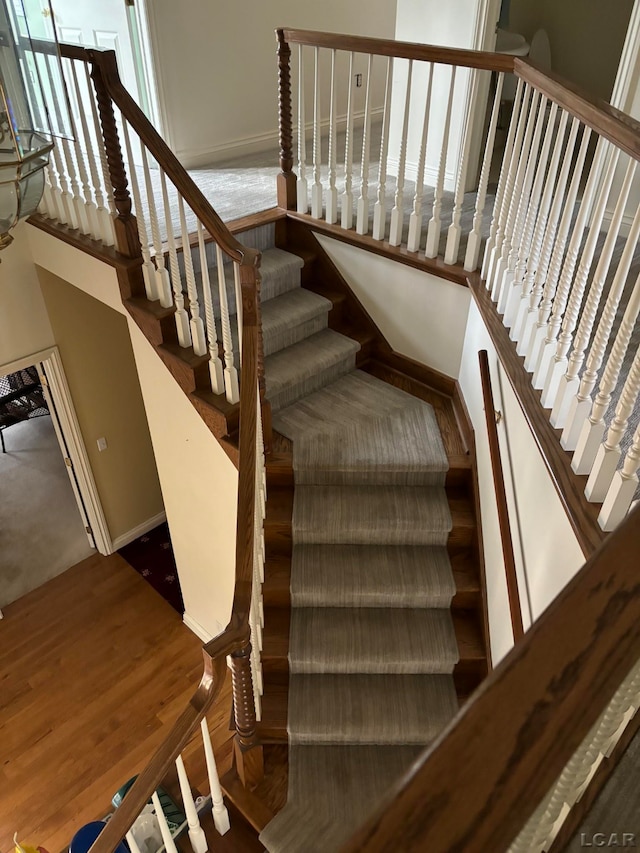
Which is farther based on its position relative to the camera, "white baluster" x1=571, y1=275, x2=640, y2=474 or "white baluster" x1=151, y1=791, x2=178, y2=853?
"white baluster" x1=151, y1=791, x2=178, y2=853

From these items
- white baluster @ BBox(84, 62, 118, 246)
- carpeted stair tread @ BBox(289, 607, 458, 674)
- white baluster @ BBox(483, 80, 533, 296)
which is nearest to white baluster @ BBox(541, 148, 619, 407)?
white baluster @ BBox(483, 80, 533, 296)

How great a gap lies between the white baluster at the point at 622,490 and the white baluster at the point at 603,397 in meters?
0.13

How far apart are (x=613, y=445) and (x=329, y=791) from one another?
5.73ft

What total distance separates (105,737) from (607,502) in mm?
3517

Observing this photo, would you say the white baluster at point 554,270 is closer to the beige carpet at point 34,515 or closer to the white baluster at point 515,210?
the white baluster at point 515,210

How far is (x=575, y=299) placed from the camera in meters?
1.82

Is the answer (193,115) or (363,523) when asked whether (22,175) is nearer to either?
(363,523)

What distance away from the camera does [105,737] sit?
3.88 m

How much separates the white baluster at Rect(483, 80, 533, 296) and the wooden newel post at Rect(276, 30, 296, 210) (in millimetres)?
1282

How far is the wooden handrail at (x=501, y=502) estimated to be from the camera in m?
2.23

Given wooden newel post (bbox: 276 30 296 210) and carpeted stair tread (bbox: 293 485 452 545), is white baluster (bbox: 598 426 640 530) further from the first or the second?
wooden newel post (bbox: 276 30 296 210)

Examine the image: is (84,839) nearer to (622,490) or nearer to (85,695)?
(85,695)

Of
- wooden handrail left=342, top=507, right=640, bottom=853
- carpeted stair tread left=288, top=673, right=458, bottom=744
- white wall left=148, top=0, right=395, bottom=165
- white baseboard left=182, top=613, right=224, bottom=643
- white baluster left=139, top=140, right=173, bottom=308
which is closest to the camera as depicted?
wooden handrail left=342, top=507, right=640, bottom=853

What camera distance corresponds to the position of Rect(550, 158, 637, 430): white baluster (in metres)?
1.54
